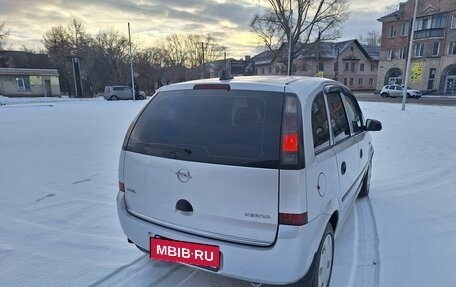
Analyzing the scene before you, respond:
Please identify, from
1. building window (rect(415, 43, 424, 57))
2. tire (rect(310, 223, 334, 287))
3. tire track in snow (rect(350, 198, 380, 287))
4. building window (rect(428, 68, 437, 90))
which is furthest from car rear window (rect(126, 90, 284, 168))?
building window (rect(415, 43, 424, 57))

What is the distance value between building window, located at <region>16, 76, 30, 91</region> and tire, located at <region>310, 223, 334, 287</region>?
146 feet

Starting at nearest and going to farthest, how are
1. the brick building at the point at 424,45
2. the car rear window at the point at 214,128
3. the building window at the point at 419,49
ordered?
the car rear window at the point at 214,128
the brick building at the point at 424,45
the building window at the point at 419,49

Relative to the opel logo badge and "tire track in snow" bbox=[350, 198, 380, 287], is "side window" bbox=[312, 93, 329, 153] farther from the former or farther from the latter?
"tire track in snow" bbox=[350, 198, 380, 287]

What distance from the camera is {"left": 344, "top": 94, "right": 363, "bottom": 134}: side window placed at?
3345mm

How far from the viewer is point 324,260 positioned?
2.35 metres

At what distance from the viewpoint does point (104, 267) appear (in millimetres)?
2760

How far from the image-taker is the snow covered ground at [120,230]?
264 centimetres

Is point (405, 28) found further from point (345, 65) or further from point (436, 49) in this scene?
point (345, 65)

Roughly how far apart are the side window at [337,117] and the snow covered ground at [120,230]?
1225mm

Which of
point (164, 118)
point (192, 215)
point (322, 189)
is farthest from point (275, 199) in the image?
point (164, 118)

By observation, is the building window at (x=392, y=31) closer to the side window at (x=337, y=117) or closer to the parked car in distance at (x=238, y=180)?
the side window at (x=337, y=117)

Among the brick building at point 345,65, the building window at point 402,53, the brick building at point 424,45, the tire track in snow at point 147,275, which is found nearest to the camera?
the tire track in snow at point 147,275

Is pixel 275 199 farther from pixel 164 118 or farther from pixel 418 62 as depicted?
pixel 418 62

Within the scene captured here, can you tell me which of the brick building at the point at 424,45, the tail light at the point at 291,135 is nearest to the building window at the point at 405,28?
the brick building at the point at 424,45
